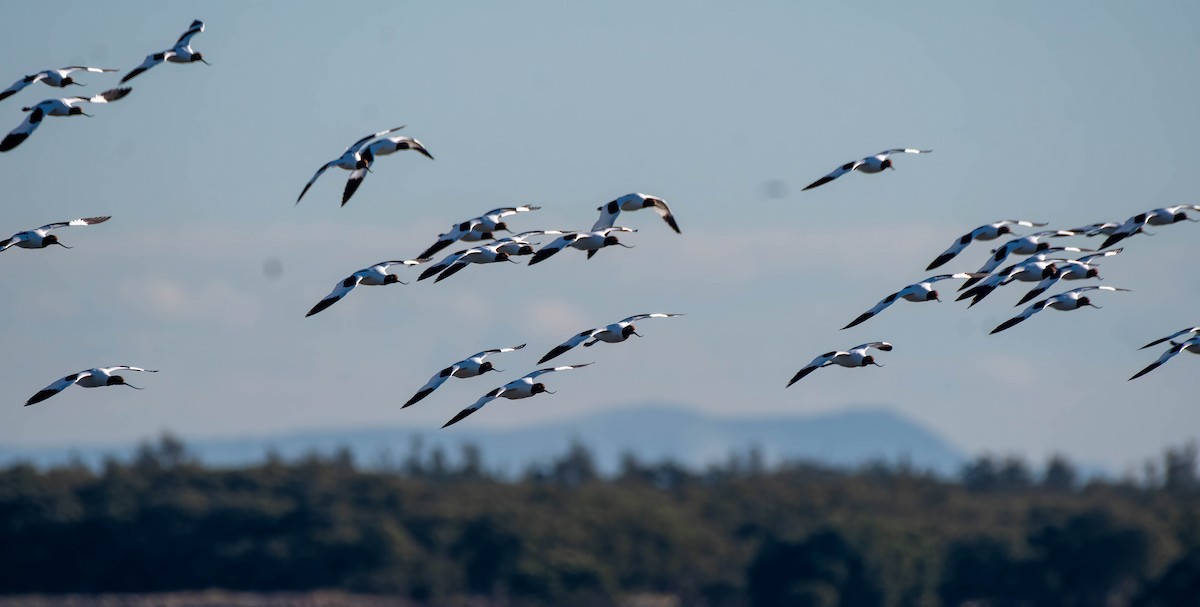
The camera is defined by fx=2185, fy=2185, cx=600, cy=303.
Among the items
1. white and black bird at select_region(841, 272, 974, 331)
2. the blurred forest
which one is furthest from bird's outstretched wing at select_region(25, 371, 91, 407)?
the blurred forest

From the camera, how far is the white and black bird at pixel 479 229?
47.4 metres

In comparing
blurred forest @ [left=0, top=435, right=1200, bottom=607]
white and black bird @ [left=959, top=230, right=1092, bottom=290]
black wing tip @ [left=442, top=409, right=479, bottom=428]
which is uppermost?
white and black bird @ [left=959, top=230, right=1092, bottom=290]

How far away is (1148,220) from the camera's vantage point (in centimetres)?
4669

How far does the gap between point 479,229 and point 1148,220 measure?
14351 mm

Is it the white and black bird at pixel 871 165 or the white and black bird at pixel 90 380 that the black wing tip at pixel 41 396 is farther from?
the white and black bird at pixel 871 165

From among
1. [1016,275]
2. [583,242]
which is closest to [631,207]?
[583,242]

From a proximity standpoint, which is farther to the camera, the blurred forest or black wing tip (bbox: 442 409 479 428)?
the blurred forest

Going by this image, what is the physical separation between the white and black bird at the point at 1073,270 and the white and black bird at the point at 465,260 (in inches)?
441

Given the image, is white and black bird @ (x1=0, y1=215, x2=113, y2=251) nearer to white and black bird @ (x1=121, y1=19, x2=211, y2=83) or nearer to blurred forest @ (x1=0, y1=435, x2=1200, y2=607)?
white and black bird @ (x1=121, y1=19, x2=211, y2=83)

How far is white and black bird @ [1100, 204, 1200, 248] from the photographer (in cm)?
4625

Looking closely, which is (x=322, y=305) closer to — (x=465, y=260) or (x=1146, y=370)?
(x=465, y=260)

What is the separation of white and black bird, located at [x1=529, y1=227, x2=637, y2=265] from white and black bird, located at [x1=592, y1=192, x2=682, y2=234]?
0.66m

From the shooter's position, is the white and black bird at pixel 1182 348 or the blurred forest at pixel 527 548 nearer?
the white and black bird at pixel 1182 348

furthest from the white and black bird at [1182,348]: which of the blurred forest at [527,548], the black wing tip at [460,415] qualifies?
the blurred forest at [527,548]
